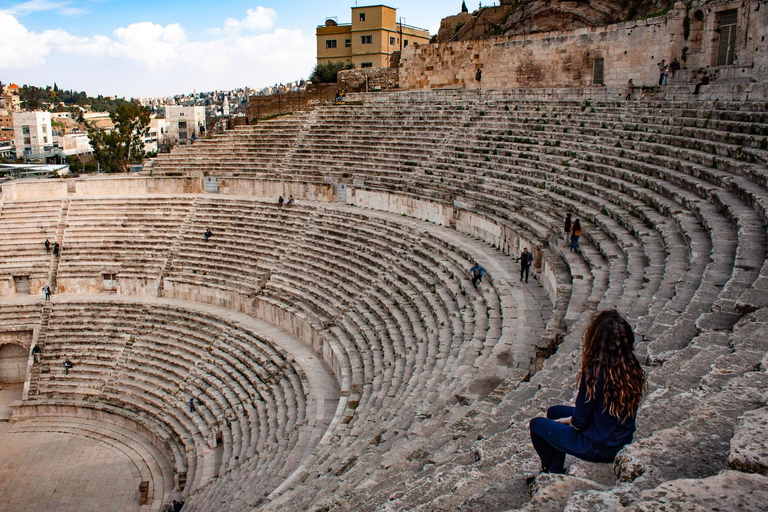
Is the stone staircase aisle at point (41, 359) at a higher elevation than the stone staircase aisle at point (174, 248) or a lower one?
lower

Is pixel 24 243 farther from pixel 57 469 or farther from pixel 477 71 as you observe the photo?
pixel 477 71

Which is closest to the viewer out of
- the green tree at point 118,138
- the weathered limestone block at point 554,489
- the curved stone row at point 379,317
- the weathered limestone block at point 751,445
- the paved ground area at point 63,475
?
the weathered limestone block at point 751,445

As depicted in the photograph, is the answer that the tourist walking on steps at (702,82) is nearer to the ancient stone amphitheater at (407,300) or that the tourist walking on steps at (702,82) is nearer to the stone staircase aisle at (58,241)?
the ancient stone amphitheater at (407,300)

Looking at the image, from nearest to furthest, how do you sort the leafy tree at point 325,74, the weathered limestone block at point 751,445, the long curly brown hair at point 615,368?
the weathered limestone block at point 751,445 < the long curly brown hair at point 615,368 < the leafy tree at point 325,74

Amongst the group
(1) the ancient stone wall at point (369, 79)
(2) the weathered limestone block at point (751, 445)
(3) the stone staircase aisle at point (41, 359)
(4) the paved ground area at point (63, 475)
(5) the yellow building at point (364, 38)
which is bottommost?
(4) the paved ground area at point (63, 475)

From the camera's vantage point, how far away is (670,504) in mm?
2561

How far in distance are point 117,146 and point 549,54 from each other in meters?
24.8

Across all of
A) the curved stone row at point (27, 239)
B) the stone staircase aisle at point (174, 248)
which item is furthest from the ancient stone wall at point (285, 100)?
the curved stone row at point (27, 239)

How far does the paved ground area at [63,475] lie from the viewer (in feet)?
44.9

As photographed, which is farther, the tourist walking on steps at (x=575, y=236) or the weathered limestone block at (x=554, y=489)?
the tourist walking on steps at (x=575, y=236)

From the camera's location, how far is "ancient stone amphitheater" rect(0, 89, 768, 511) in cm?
450

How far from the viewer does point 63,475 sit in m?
14.7

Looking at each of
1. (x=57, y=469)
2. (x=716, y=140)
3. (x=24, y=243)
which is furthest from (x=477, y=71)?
(x=57, y=469)

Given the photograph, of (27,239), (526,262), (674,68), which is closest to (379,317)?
(526,262)
